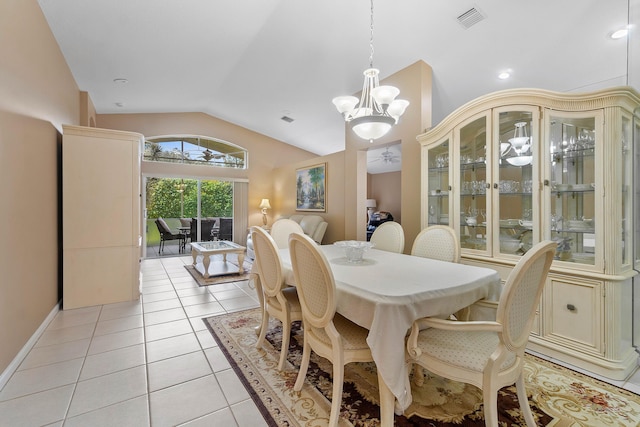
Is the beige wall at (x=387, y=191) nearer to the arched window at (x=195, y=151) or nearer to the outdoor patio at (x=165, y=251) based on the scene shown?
the arched window at (x=195, y=151)

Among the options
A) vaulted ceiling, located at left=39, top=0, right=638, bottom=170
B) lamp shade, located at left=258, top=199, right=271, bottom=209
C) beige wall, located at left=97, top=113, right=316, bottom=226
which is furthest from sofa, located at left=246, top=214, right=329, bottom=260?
beige wall, located at left=97, top=113, right=316, bottom=226

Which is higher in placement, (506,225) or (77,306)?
(506,225)

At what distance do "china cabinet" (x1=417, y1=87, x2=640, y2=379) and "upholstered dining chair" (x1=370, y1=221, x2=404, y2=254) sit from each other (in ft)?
1.90

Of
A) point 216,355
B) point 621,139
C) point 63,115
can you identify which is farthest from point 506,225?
point 63,115

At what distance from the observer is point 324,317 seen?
155cm

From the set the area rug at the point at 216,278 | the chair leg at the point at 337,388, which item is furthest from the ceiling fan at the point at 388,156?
the chair leg at the point at 337,388

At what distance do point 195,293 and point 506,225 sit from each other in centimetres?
370

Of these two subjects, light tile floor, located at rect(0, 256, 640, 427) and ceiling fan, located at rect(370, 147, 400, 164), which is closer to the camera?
light tile floor, located at rect(0, 256, 640, 427)

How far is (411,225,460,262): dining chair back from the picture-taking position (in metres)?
2.46

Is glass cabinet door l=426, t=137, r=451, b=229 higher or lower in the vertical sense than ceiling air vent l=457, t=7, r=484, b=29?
lower

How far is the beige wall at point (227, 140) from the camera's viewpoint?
20.9 ft

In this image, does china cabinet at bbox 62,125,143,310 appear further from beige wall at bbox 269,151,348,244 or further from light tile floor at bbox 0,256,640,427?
beige wall at bbox 269,151,348,244

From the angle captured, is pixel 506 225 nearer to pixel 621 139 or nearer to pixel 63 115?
pixel 621 139

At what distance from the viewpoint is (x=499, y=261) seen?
2.60m
